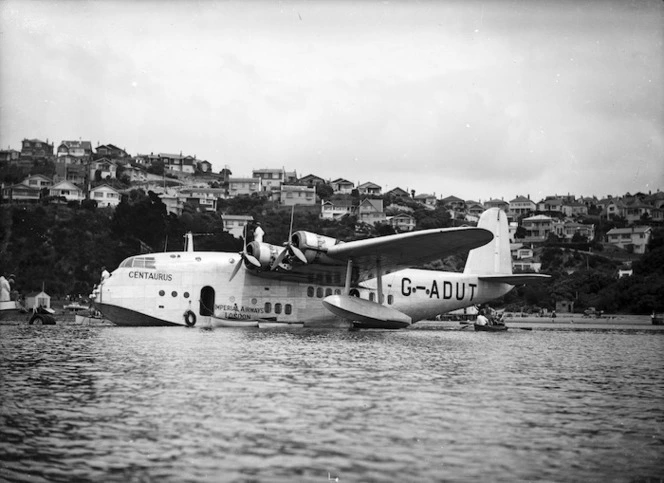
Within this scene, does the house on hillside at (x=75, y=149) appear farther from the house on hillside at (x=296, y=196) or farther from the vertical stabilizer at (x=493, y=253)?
the vertical stabilizer at (x=493, y=253)

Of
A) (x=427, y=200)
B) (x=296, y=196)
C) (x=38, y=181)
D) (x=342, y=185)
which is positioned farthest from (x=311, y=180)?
(x=38, y=181)

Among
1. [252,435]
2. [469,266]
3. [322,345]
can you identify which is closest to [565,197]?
[469,266]

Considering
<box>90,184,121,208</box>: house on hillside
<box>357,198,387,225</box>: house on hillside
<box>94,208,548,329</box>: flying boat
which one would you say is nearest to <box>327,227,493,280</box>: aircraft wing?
<box>94,208,548,329</box>: flying boat

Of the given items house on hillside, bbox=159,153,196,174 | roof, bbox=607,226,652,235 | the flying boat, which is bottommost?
the flying boat

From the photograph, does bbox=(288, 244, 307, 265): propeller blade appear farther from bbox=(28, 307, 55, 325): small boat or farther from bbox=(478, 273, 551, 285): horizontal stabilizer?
bbox=(28, 307, 55, 325): small boat

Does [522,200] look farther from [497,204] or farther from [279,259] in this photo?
[279,259]

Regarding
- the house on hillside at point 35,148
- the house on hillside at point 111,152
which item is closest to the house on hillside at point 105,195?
the house on hillside at point 35,148
